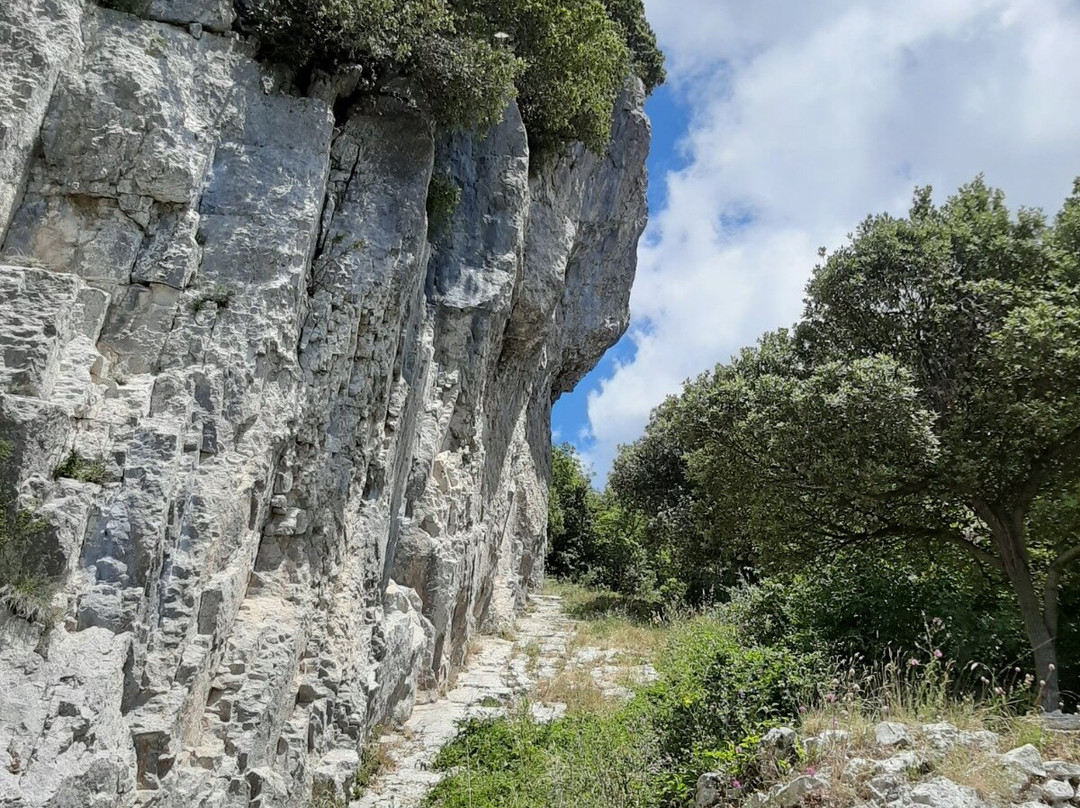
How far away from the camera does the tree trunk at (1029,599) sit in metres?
8.65

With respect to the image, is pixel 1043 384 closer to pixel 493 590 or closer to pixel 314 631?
pixel 314 631

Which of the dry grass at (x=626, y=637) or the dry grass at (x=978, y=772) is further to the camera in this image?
the dry grass at (x=626, y=637)

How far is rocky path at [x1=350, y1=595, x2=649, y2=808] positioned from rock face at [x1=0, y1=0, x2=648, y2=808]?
474 millimetres

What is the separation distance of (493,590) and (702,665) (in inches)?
349

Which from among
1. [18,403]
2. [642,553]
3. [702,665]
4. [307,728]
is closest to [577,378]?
[642,553]

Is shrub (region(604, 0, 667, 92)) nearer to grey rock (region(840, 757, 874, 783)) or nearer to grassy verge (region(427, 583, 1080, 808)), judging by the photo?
grassy verge (region(427, 583, 1080, 808))

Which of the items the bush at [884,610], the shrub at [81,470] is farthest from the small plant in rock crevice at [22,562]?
the bush at [884,610]

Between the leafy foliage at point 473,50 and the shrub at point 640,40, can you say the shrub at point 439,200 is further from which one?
the shrub at point 640,40

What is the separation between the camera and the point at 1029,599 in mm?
9727

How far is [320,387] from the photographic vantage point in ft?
24.5

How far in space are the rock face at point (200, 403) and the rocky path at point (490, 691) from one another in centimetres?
47

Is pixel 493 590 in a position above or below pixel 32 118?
below

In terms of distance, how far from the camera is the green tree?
984cm

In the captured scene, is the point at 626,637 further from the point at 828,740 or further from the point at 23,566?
the point at 23,566
